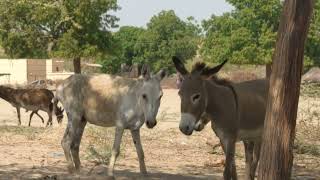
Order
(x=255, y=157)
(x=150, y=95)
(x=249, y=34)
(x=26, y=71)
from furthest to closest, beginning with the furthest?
(x=26, y=71) < (x=249, y=34) < (x=150, y=95) < (x=255, y=157)

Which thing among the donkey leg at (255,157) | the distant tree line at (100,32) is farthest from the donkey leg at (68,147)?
the distant tree line at (100,32)

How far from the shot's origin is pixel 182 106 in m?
7.19

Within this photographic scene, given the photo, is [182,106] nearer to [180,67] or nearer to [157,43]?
[180,67]

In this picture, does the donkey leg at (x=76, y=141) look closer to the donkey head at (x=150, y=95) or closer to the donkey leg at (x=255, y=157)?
the donkey head at (x=150, y=95)

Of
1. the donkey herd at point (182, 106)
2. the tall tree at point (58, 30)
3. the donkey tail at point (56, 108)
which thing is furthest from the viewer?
the tall tree at point (58, 30)

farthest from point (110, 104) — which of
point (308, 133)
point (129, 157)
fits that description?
point (308, 133)

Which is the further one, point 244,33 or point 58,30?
point 244,33

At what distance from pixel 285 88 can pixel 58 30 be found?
41896 mm

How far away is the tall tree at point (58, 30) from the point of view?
43375mm

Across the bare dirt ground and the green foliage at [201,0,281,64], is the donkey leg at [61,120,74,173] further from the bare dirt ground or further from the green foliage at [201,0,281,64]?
the green foliage at [201,0,281,64]

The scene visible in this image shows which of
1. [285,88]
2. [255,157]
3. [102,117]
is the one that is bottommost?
[255,157]

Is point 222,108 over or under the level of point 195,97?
under

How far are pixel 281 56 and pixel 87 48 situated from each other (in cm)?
3913

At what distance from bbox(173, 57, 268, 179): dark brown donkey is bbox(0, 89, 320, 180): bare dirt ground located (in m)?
1.84
